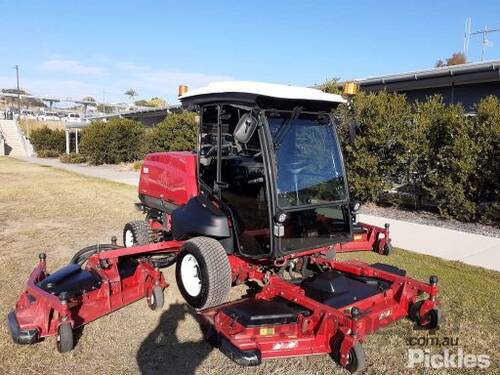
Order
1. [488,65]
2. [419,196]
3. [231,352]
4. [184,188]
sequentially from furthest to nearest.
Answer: [488,65] → [419,196] → [184,188] → [231,352]

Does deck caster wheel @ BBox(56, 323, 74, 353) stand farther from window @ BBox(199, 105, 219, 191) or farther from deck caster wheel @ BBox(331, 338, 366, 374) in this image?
deck caster wheel @ BBox(331, 338, 366, 374)

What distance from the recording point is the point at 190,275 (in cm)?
461

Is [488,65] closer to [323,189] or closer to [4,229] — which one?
[323,189]

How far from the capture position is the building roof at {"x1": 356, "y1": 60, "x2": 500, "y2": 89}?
1216 cm

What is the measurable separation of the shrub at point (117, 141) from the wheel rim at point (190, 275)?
813 inches

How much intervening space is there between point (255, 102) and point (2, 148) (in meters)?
40.1

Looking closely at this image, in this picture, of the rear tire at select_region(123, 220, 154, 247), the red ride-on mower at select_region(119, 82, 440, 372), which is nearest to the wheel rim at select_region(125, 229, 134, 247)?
the rear tire at select_region(123, 220, 154, 247)

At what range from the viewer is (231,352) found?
3.37 m

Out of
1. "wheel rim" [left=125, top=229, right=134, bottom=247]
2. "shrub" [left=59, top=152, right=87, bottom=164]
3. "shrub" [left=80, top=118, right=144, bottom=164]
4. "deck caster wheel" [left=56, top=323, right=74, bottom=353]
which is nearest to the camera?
"deck caster wheel" [left=56, top=323, right=74, bottom=353]

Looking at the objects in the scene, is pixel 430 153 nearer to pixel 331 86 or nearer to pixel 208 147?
pixel 331 86

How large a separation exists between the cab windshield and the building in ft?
27.7

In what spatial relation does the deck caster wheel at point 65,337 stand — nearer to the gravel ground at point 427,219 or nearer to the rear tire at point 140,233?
the rear tire at point 140,233

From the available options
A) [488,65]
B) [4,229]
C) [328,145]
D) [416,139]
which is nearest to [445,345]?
[328,145]

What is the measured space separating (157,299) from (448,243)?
5.37m
